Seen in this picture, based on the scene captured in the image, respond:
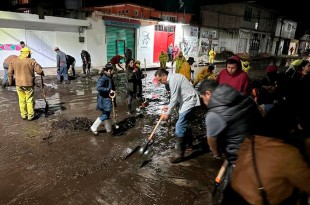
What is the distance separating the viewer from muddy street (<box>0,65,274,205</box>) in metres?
3.64

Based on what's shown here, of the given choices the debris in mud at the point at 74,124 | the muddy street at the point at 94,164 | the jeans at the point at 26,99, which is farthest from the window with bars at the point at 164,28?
the jeans at the point at 26,99

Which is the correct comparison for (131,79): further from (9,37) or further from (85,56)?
(9,37)

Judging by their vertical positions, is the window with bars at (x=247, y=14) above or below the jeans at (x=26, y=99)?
above

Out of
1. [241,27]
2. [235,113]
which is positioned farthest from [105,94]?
[241,27]

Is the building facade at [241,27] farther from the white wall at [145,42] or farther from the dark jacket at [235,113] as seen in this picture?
the dark jacket at [235,113]

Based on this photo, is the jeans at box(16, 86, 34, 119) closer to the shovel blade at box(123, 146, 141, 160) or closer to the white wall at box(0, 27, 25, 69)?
the shovel blade at box(123, 146, 141, 160)

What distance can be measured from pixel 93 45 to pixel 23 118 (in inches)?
458

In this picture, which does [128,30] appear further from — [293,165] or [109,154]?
[293,165]

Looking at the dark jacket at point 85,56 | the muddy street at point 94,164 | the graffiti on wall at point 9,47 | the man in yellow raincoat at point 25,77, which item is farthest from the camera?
the dark jacket at point 85,56

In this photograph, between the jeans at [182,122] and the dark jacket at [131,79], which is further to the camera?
the dark jacket at [131,79]

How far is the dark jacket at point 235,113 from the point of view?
2.39m

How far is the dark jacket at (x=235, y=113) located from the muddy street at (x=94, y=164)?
1620 millimetres

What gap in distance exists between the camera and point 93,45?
1747 cm

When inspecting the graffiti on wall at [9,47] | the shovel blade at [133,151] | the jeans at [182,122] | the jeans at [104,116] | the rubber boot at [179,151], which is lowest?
the shovel blade at [133,151]
